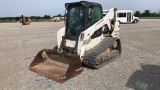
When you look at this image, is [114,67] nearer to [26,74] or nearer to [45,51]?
[45,51]

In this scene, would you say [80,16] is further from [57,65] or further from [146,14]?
[146,14]

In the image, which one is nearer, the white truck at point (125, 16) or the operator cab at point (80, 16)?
the operator cab at point (80, 16)

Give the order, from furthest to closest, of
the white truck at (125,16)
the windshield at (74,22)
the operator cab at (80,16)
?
the white truck at (125,16)
the windshield at (74,22)
the operator cab at (80,16)

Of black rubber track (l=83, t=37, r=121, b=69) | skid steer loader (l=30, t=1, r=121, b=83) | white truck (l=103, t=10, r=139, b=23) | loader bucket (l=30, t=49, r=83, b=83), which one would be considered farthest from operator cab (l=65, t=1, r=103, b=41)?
white truck (l=103, t=10, r=139, b=23)

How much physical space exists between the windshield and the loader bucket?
99 cm

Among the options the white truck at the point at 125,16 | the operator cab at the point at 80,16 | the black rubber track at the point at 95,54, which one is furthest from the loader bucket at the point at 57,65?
the white truck at the point at 125,16

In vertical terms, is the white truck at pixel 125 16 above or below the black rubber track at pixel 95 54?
above

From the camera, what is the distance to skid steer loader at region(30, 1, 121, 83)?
614cm

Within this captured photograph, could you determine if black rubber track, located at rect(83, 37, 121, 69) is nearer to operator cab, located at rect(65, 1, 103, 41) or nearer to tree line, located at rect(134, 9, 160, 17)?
operator cab, located at rect(65, 1, 103, 41)

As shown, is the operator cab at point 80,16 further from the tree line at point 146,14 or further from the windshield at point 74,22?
the tree line at point 146,14

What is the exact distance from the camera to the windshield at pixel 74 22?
7.06 meters

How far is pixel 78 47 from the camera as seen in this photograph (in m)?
6.62

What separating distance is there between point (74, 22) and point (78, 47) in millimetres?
1135

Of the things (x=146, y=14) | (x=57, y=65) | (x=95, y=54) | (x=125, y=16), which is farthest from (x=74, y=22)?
(x=146, y=14)
